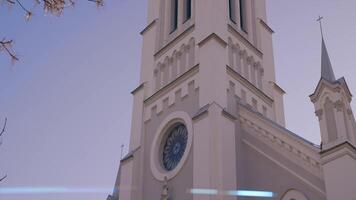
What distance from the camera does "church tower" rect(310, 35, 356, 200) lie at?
42.1ft

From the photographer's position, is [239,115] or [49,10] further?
[239,115]

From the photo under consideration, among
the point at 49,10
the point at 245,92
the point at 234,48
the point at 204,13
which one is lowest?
the point at 49,10

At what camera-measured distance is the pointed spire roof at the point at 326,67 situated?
612 inches

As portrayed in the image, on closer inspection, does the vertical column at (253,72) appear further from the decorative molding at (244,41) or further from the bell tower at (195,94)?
the decorative molding at (244,41)

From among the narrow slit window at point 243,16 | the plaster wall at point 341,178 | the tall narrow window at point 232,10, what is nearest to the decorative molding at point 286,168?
the plaster wall at point 341,178

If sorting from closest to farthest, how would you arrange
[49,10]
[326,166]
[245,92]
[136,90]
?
[49,10] < [326,166] < [245,92] < [136,90]

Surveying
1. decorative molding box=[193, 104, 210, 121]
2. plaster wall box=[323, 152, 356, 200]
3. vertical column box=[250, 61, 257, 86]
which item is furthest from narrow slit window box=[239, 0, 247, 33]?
plaster wall box=[323, 152, 356, 200]

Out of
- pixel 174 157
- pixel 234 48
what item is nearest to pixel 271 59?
pixel 234 48

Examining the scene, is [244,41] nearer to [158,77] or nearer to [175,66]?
[175,66]

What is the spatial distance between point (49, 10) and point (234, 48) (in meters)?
15.1

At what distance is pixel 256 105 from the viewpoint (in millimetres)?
19641

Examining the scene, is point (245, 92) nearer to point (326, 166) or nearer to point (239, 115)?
point (239, 115)

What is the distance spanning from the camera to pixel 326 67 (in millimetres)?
16047

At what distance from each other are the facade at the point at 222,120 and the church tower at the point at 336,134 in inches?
1.1
